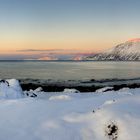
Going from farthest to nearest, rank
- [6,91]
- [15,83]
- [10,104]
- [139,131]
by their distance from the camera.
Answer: [15,83], [6,91], [10,104], [139,131]

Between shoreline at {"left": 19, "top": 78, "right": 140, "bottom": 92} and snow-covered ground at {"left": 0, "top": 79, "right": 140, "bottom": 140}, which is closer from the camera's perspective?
snow-covered ground at {"left": 0, "top": 79, "right": 140, "bottom": 140}

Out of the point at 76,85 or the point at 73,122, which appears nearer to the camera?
the point at 73,122

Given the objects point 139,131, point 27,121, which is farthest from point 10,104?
point 139,131

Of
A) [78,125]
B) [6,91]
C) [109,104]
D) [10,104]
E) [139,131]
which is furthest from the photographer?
[6,91]

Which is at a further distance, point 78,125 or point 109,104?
point 109,104

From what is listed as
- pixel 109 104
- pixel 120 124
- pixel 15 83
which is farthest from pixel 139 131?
pixel 15 83

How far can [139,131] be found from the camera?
10781 millimetres

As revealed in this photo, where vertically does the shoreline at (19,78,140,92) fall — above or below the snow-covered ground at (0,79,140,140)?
below

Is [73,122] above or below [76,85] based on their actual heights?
above

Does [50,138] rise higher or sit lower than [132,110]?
lower

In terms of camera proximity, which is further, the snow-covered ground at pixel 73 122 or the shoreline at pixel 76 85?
the shoreline at pixel 76 85

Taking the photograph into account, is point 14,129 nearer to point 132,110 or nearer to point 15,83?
point 132,110

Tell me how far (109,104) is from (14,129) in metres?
3.33

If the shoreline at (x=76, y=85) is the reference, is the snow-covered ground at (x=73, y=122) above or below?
above
